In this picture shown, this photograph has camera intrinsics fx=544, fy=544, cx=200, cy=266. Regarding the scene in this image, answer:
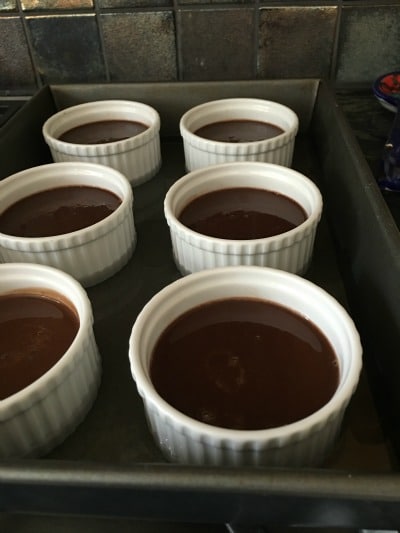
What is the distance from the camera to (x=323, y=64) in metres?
1.32

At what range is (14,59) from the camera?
4.47ft

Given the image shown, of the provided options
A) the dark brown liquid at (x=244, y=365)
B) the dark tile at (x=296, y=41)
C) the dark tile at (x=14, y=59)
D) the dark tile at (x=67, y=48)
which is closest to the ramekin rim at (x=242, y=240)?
the dark brown liquid at (x=244, y=365)

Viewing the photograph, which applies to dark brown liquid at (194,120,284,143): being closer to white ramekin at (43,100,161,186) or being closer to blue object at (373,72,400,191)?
white ramekin at (43,100,161,186)

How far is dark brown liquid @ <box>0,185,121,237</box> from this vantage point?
3.34 ft

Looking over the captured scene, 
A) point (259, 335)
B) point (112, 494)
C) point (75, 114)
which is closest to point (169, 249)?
point (259, 335)

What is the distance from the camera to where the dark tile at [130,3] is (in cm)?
125

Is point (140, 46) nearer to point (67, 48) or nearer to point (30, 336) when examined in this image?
point (67, 48)

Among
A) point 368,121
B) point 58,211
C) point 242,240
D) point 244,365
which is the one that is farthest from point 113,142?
point 244,365

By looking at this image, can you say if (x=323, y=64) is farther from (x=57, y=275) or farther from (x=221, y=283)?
(x=57, y=275)

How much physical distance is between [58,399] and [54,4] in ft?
3.21

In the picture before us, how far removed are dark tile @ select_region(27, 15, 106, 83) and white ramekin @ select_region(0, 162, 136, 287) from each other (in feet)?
1.19

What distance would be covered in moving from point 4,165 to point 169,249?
1.27 ft

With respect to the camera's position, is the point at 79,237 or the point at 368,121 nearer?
the point at 79,237

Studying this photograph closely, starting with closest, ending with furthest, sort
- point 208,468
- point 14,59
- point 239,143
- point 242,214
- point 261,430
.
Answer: point 208,468
point 261,430
point 242,214
point 239,143
point 14,59
